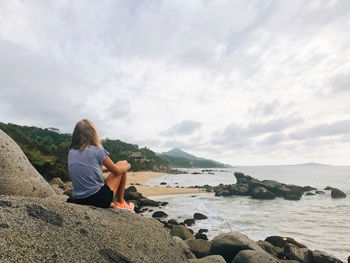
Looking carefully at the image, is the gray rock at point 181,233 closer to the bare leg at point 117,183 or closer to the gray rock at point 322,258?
the gray rock at point 322,258

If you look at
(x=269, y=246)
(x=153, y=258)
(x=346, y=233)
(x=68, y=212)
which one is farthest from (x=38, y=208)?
(x=346, y=233)

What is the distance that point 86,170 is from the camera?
3.67 meters

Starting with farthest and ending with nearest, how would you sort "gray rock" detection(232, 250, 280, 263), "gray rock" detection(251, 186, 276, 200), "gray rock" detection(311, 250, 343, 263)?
"gray rock" detection(251, 186, 276, 200) < "gray rock" detection(311, 250, 343, 263) < "gray rock" detection(232, 250, 280, 263)

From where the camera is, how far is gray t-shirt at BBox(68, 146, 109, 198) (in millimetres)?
3666

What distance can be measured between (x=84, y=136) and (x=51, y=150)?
41459 millimetres

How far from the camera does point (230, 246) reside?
6562 mm

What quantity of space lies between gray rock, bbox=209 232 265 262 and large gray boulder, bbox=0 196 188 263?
10.1ft

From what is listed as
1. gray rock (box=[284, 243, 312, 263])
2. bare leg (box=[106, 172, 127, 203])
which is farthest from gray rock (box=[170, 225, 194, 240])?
bare leg (box=[106, 172, 127, 203])

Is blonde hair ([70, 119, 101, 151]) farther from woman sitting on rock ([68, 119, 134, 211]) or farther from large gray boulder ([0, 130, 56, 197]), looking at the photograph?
large gray boulder ([0, 130, 56, 197])

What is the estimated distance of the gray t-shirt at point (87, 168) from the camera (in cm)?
367

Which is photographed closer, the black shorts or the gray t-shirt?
the gray t-shirt

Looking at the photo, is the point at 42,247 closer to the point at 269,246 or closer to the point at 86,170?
the point at 86,170

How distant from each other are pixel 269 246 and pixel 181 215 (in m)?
7.29

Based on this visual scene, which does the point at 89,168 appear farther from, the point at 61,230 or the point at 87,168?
the point at 61,230
